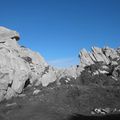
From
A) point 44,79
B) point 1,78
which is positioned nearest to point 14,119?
point 1,78

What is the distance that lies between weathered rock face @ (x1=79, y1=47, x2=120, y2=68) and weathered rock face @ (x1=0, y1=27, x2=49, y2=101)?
61.0 ft

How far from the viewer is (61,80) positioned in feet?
257

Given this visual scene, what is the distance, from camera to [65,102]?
62.3 metres

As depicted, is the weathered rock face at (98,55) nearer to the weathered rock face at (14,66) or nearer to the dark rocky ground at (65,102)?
the weathered rock face at (14,66)

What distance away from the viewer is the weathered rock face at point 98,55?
323ft

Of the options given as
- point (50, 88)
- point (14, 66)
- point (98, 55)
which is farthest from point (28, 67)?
point (98, 55)

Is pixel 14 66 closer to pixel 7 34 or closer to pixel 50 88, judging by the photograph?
pixel 50 88

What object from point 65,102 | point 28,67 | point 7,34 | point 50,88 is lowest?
point 65,102

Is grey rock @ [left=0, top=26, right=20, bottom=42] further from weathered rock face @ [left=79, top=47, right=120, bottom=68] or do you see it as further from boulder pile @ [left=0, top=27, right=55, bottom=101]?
weathered rock face @ [left=79, top=47, right=120, bottom=68]

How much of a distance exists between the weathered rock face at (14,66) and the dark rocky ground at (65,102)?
121 inches

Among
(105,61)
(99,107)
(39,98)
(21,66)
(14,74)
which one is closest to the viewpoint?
(99,107)

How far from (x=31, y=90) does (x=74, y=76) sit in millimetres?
16745

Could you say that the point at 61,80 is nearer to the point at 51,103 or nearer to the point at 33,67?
the point at 33,67

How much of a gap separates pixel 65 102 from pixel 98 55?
44.1m
